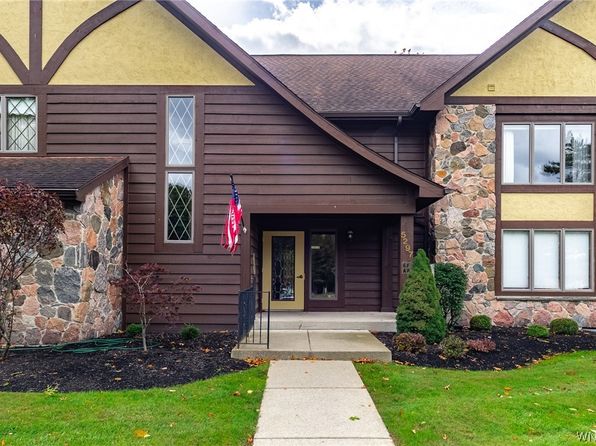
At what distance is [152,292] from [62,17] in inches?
234

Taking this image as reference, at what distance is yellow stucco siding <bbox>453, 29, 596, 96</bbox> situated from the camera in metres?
9.68

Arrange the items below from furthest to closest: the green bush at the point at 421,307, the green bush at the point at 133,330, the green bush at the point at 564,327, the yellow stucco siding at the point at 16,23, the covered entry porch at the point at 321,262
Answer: the covered entry porch at the point at 321,262 → the green bush at the point at 564,327 → the yellow stucco siding at the point at 16,23 → the green bush at the point at 133,330 → the green bush at the point at 421,307

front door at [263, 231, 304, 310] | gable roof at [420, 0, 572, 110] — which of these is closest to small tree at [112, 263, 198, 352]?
front door at [263, 231, 304, 310]

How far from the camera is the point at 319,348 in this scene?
6.85 meters

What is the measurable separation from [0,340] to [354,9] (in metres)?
21.9

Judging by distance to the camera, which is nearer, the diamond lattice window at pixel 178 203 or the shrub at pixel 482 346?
the shrub at pixel 482 346

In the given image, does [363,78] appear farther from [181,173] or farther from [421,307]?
Answer: [421,307]

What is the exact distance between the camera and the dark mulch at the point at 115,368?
5332mm

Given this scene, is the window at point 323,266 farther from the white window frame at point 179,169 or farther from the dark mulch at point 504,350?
the white window frame at point 179,169

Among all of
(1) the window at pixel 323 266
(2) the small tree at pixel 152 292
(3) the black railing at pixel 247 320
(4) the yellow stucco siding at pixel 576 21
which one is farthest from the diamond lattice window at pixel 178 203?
(4) the yellow stucco siding at pixel 576 21

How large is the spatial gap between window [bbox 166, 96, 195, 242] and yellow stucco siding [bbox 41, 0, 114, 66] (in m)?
2.31

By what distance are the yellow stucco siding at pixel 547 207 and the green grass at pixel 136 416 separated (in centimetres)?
730

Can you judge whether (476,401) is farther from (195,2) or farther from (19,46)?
(19,46)

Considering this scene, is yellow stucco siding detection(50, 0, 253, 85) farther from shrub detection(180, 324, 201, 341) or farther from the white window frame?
shrub detection(180, 324, 201, 341)
